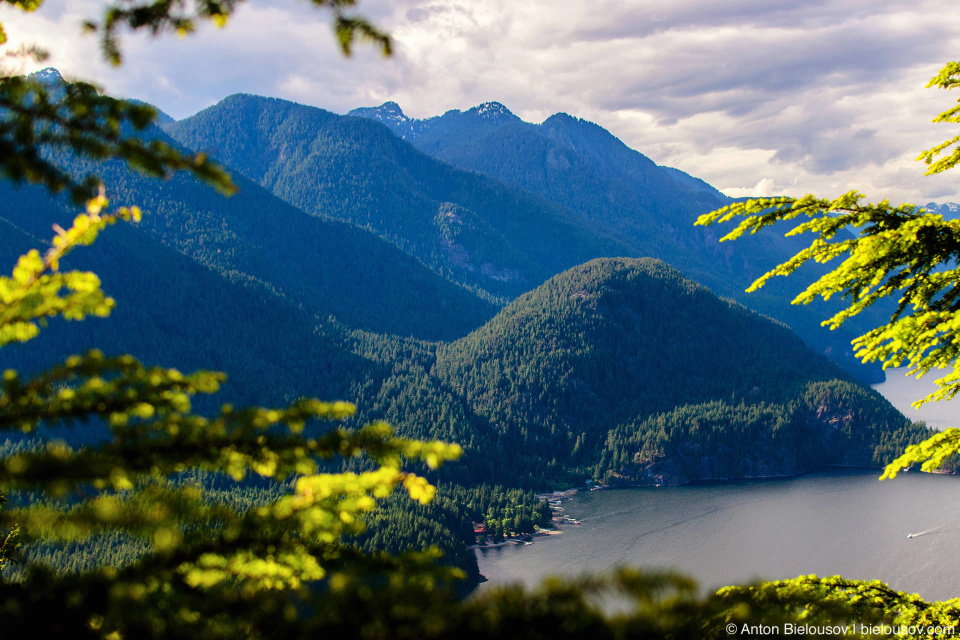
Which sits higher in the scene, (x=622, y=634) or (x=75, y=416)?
(x=75, y=416)

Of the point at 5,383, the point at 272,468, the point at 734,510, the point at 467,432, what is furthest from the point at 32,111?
the point at 467,432

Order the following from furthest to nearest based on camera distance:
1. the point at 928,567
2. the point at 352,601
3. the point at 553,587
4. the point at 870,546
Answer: the point at 870,546 → the point at 928,567 → the point at 553,587 → the point at 352,601

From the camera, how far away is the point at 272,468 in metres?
4.59

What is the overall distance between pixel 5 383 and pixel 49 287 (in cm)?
76

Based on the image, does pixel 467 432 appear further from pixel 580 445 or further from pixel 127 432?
pixel 127 432

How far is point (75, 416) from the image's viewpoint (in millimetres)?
4316

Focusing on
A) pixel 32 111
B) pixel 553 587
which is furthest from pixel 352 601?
pixel 32 111

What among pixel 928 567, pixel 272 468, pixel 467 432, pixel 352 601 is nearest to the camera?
pixel 352 601

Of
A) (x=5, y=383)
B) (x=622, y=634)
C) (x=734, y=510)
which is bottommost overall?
(x=734, y=510)

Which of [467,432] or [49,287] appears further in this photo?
[467,432]

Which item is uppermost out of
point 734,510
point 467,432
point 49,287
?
point 49,287

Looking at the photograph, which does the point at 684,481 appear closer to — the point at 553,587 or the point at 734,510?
the point at 734,510

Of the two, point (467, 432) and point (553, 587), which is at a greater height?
point (553, 587)

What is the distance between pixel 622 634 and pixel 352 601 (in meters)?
1.73
